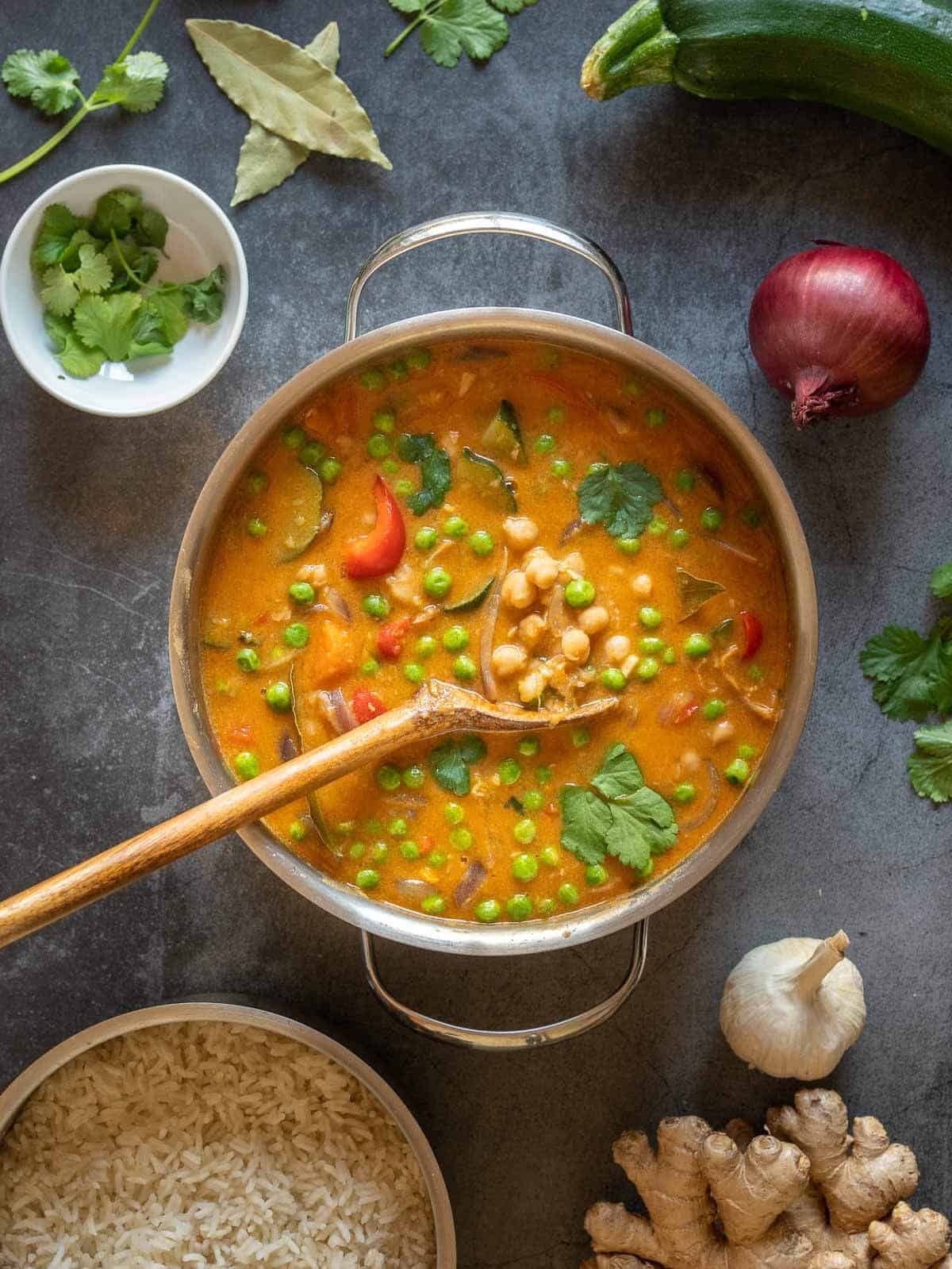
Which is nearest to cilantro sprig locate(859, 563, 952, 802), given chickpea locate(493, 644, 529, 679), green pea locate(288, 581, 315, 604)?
chickpea locate(493, 644, 529, 679)

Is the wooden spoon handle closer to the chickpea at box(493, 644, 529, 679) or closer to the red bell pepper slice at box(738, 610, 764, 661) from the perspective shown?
the chickpea at box(493, 644, 529, 679)

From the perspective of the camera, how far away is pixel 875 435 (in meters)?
2.97

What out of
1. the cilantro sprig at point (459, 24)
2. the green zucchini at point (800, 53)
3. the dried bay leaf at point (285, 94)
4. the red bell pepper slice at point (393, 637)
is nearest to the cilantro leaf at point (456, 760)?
the red bell pepper slice at point (393, 637)

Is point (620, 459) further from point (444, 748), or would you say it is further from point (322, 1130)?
point (322, 1130)

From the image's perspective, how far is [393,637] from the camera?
106 inches

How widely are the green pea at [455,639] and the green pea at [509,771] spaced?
27cm

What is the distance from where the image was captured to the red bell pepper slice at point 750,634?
2.72 m

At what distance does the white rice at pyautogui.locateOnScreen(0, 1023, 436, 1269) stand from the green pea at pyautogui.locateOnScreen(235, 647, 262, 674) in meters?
0.88

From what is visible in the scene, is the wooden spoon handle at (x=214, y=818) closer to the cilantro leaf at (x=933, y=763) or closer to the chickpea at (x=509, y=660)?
the chickpea at (x=509, y=660)

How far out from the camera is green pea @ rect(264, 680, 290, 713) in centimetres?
271

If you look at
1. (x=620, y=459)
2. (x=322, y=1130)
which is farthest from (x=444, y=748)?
(x=322, y=1130)

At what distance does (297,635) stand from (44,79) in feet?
5.04

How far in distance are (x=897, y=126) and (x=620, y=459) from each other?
3.55ft

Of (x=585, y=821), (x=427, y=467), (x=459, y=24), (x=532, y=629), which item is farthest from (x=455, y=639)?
(x=459, y=24)
